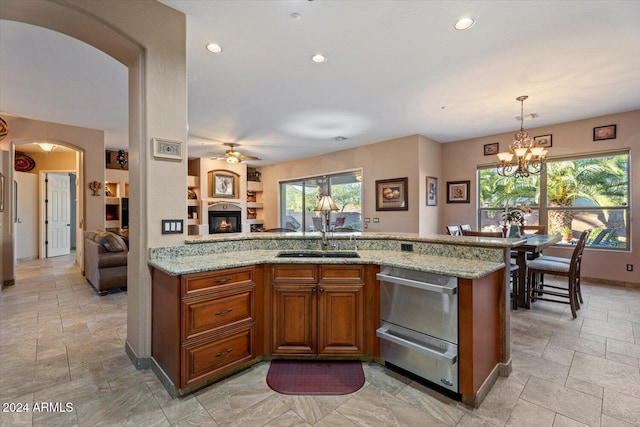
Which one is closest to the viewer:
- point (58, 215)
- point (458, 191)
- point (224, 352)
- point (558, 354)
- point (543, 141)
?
point (224, 352)

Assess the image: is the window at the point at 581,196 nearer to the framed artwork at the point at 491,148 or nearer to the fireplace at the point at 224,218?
the framed artwork at the point at 491,148

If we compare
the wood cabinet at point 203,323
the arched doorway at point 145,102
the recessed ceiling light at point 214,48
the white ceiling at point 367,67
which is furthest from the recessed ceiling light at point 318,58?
the wood cabinet at point 203,323

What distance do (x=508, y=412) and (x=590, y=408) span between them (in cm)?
54

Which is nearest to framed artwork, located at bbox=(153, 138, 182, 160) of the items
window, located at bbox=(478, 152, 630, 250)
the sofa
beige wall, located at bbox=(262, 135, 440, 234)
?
the sofa

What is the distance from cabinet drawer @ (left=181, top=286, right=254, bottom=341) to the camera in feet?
6.24

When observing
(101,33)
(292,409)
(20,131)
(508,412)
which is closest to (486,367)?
(508,412)

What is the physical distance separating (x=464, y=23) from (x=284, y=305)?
2.80 metres

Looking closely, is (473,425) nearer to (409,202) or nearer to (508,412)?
(508,412)

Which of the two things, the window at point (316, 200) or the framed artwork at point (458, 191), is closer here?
the framed artwork at point (458, 191)

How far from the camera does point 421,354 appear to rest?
203cm

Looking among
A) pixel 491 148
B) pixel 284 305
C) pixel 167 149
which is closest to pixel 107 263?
pixel 167 149

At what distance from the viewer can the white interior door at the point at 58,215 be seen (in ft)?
25.2

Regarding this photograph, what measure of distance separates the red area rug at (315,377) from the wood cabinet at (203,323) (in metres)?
0.27

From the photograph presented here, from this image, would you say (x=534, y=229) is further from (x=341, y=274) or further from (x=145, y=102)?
(x=145, y=102)
